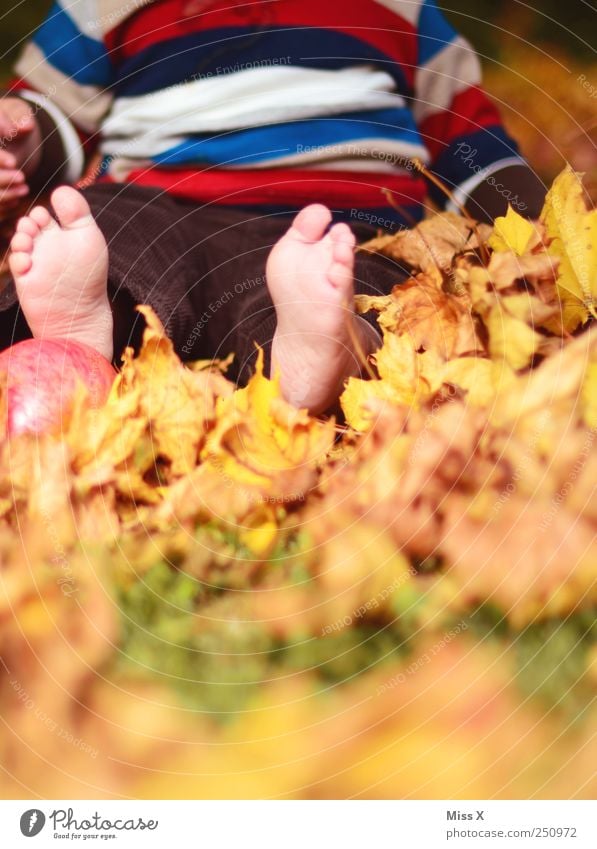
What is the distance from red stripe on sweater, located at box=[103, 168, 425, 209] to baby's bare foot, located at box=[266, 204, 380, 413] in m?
0.22

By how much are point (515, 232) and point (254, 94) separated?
339mm

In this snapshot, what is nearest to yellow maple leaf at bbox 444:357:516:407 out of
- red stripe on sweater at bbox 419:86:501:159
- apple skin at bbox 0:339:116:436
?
apple skin at bbox 0:339:116:436

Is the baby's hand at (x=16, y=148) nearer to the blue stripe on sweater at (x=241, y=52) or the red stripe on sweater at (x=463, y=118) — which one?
the blue stripe on sweater at (x=241, y=52)

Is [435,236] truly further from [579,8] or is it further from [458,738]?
[458,738]

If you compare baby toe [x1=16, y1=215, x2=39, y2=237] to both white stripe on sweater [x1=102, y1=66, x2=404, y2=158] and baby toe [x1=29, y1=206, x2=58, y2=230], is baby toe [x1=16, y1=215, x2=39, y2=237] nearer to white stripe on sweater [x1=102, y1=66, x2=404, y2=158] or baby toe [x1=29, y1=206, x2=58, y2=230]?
baby toe [x1=29, y1=206, x2=58, y2=230]

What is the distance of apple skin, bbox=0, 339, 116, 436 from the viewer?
26.1 inches

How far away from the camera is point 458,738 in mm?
501

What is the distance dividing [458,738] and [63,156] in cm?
72

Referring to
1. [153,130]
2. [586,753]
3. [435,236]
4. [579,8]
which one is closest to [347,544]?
[586,753]

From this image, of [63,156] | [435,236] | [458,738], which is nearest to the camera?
[458,738]

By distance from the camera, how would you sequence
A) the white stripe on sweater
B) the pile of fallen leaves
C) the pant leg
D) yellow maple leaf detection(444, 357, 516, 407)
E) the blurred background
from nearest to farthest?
the pile of fallen leaves < yellow maple leaf detection(444, 357, 516, 407) < the pant leg < the white stripe on sweater < the blurred background

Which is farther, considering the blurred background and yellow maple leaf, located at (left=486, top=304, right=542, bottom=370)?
the blurred background

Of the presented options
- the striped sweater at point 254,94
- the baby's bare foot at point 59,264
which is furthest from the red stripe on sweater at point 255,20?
the baby's bare foot at point 59,264

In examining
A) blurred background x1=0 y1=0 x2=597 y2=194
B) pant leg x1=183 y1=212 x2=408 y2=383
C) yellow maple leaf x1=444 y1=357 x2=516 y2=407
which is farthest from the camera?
blurred background x1=0 y1=0 x2=597 y2=194
